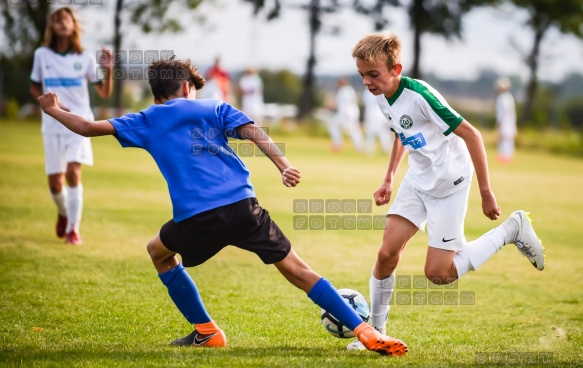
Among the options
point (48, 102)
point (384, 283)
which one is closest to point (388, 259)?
point (384, 283)

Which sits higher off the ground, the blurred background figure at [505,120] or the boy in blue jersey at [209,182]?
the boy in blue jersey at [209,182]

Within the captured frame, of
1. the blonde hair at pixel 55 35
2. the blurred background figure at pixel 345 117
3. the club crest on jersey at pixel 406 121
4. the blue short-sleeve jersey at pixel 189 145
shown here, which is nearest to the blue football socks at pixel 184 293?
the blue short-sleeve jersey at pixel 189 145

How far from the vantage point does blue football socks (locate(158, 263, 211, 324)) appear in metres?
4.58

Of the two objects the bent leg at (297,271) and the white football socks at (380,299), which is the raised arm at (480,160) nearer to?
the white football socks at (380,299)

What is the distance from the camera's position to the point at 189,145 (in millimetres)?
4289

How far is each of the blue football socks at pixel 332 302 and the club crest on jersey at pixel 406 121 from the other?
1.11 meters

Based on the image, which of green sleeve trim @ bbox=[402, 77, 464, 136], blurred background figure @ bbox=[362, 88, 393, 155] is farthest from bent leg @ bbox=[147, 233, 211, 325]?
blurred background figure @ bbox=[362, 88, 393, 155]

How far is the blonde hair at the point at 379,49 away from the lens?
453 centimetres

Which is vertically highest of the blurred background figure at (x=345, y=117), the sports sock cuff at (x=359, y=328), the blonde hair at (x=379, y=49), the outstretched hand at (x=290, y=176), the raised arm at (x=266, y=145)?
the blonde hair at (x=379, y=49)

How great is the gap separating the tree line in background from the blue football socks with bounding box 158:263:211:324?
1237 inches

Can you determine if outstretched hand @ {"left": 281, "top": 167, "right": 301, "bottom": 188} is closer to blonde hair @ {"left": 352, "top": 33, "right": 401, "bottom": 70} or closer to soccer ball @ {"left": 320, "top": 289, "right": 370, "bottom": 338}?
blonde hair @ {"left": 352, "top": 33, "right": 401, "bottom": 70}

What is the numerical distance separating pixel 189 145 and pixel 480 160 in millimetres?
1674

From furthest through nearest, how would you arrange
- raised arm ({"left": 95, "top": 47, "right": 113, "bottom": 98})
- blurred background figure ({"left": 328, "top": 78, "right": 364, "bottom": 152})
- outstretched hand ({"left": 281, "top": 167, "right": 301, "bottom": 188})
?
1. blurred background figure ({"left": 328, "top": 78, "right": 364, "bottom": 152})
2. raised arm ({"left": 95, "top": 47, "right": 113, "bottom": 98})
3. outstretched hand ({"left": 281, "top": 167, "right": 301, "bottom": 188})

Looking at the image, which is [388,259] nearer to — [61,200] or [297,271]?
[297,271]
